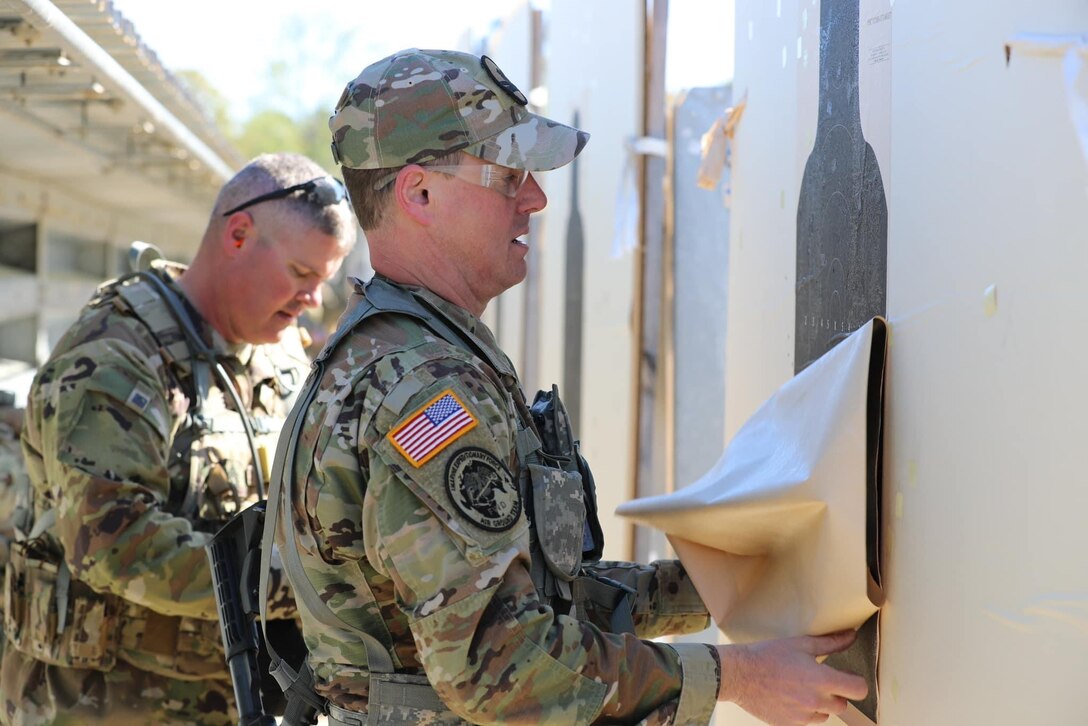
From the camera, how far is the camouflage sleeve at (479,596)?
136cm

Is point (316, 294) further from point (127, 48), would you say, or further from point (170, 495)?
point (127, 48)

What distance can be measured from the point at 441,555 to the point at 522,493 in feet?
0.62

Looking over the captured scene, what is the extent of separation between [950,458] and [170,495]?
167cm

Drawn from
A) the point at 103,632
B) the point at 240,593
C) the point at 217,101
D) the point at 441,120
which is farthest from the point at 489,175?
the point at 217,101

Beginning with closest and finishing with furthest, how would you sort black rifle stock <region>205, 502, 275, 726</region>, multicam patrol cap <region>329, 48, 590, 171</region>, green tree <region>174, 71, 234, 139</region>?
multicam patrol cap <region>329, 48, 590, 171</region> → black rifle stock <region>205, 502, 275, 726</region> → green tree <region>174, 71, 234, 139</region>

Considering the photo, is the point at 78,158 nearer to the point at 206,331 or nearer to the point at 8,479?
the point at 8,479

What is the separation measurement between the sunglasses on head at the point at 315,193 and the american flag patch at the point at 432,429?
4.57 feet

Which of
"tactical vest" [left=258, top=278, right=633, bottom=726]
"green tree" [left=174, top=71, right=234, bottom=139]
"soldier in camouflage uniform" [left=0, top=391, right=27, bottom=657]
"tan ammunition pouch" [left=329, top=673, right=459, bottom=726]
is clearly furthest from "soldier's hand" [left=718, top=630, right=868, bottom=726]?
"green tree" [left=174, top=71, right=234, bottom=139]

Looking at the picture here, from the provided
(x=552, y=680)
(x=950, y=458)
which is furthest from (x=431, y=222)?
(x=950, y=458)

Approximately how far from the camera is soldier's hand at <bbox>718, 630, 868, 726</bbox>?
1427mm

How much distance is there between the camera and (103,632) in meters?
2.45

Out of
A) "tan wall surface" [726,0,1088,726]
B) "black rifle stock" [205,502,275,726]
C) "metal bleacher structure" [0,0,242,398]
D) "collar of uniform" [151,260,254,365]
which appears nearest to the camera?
"tan wall surface" [726,0,1088,726]

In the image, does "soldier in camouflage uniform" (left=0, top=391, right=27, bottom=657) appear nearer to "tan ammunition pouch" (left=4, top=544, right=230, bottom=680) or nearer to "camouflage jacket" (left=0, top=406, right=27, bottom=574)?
"camouflage jacket" (left=0, top=406, right=27, bottom=574)

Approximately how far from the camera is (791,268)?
1.97 meters
